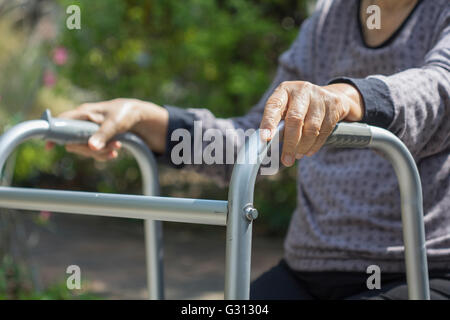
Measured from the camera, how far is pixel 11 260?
2895 millimetres

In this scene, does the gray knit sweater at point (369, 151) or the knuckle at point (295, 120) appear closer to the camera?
the knuckle at point (295, 120)

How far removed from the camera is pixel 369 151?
129 centimetres

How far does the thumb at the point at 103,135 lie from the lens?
1.29 m

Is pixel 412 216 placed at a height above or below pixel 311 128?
below

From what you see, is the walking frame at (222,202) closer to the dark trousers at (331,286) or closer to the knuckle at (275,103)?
the knuckle at (275,103)

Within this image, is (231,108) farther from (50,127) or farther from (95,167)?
(50,127)

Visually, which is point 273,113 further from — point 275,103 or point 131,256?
point 131,256

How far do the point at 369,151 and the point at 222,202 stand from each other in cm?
59

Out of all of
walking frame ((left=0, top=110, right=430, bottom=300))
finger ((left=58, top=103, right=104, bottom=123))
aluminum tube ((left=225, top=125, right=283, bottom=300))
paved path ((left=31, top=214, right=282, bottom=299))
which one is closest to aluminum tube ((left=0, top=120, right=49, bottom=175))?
walking frame ((left=0, top=110, right=430, bottom=300))

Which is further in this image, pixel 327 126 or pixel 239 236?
pixel 327 126

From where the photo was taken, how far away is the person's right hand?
1.31 meters

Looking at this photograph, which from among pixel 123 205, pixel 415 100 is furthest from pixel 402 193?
pixel 123 205

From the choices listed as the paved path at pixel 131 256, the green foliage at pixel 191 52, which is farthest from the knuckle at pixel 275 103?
the green foliage at pixel 191 52
